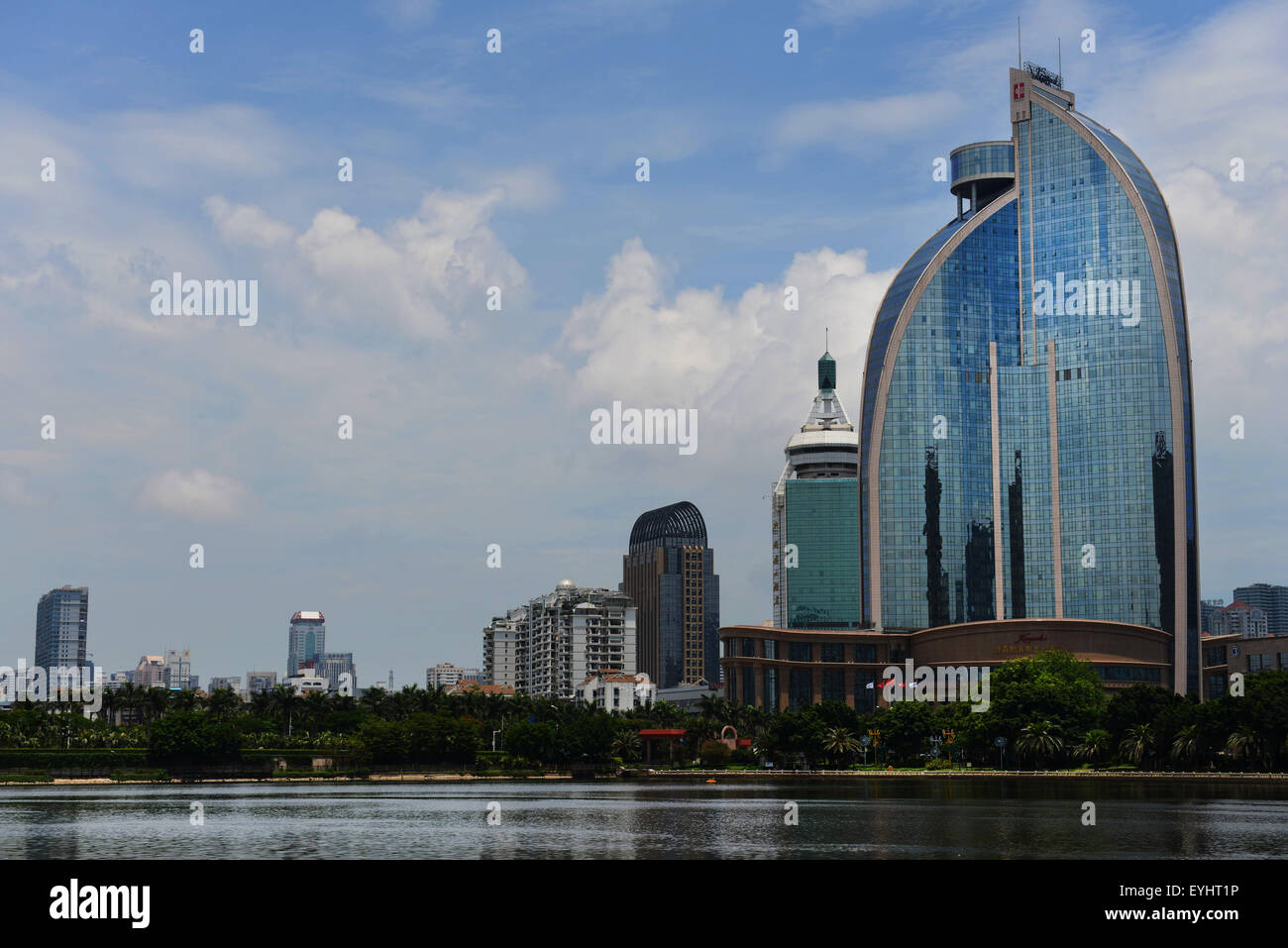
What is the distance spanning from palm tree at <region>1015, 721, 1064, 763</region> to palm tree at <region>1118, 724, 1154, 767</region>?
384 inches

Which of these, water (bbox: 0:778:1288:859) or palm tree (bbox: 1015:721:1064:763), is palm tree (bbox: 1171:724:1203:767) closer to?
water (bbox: 0:778:1288:859)

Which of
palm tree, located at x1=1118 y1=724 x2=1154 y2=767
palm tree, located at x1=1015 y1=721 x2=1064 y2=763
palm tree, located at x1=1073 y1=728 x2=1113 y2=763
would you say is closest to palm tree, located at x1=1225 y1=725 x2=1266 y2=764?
palm tree, located at x1=1118 y1=724 x2=1154 y2=767

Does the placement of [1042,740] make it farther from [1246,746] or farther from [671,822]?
[671,822]

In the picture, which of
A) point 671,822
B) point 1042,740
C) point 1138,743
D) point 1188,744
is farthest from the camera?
point 1042,740

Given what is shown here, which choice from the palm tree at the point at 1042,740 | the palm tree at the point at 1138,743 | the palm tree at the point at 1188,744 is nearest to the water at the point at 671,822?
the palm tree at the point at 1188,744

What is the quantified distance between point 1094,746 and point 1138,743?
28.2 feet

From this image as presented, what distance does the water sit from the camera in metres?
76.4

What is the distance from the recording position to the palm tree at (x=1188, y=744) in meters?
158

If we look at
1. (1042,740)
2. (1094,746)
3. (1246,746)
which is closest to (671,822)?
(1246,746)

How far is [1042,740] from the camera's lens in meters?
182

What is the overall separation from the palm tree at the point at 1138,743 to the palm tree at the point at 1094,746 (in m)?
3.60

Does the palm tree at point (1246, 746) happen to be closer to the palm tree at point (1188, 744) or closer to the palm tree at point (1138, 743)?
the palm tree at point (1188, 744)

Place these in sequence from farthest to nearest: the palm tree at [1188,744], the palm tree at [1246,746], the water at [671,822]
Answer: the palm tree at [1188,744] < the palm tree at [1246,746] < the water at [671,822]
